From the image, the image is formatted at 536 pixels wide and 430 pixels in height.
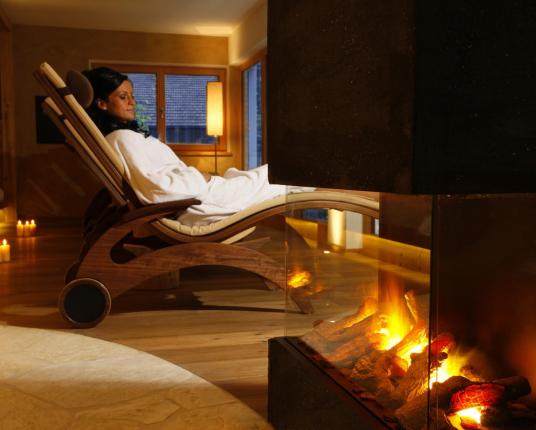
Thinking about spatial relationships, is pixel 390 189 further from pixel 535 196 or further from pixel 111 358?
pixel 111 358

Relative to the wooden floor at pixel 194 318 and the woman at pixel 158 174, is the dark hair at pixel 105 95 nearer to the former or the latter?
the woman at pixel 158 174

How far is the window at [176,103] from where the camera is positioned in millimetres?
7836

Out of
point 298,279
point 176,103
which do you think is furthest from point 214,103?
point 298,279

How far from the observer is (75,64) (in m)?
7.43

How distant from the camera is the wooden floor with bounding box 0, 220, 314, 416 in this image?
1.94 metres

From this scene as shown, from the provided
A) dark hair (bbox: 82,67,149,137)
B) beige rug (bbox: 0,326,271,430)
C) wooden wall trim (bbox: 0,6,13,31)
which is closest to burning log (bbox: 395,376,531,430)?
beige rug (bbox: 0,326,271,430)

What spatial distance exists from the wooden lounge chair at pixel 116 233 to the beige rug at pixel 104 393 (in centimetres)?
33

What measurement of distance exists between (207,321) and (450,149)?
6.11 feet

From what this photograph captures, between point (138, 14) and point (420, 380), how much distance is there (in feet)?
21.6

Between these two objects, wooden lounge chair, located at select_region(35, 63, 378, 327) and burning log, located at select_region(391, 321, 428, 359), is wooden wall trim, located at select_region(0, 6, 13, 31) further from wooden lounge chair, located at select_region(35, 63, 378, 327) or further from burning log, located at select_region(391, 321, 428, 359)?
burning log, located at select_region(391, 321, 428, 359)

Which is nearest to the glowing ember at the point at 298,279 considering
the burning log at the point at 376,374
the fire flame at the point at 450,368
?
the burning log at the point at 376,374

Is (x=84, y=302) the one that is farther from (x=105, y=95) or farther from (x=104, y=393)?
(x=105, y=95)

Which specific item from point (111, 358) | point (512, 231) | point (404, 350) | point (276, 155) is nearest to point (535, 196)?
point (512, 231)

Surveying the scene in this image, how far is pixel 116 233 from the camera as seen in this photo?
2.56 metres
